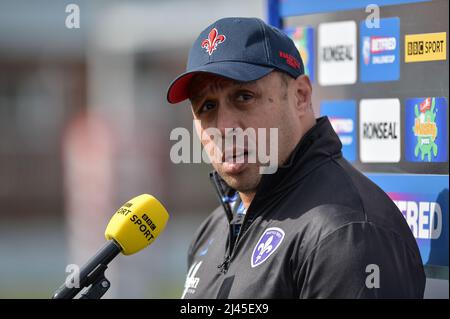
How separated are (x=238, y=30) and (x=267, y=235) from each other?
69 cm

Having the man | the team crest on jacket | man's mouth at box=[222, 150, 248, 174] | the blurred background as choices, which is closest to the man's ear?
the man

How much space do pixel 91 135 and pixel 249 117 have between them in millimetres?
7879

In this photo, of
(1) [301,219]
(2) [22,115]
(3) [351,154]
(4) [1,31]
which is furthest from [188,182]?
(1) [301,219]

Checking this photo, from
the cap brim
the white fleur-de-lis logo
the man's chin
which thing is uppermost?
the cap brim

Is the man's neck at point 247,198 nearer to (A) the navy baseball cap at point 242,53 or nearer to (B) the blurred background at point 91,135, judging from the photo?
(A) the navy baseball cap at point 242,53

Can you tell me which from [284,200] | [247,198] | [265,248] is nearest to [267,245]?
[265,248]

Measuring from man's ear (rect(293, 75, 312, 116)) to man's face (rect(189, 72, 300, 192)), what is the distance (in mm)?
43

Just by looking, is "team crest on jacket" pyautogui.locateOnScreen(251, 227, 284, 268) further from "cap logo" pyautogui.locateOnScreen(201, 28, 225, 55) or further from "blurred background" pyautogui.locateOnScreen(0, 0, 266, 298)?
"blurred background" pyautogui.locateOnScreen(0, 0, 266, 298)

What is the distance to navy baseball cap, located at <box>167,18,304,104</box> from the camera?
256 cm

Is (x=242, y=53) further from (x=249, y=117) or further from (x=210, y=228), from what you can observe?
(x=210, y=228)

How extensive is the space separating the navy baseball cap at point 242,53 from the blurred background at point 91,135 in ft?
22.6

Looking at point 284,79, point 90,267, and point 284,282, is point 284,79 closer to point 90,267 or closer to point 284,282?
point 284,282

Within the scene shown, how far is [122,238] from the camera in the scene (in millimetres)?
2492

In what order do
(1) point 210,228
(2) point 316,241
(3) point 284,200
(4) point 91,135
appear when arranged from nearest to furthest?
(2) point 316,241, (3) point 284,200, (1) point 210,228, (4) point 91,135
